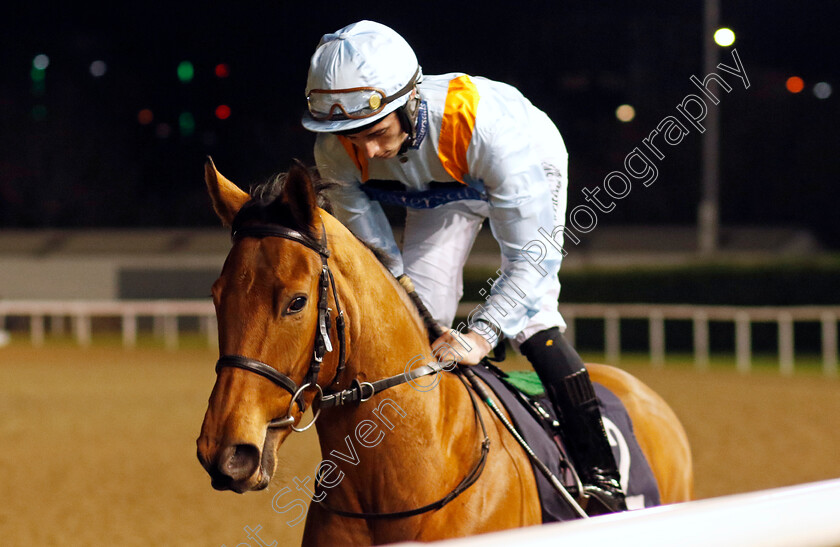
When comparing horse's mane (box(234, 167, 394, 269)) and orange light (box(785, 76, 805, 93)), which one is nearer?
horse's mane (box(234, 167, 394, 269))

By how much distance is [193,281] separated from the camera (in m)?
16.6

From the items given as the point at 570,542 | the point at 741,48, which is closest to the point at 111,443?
the point at 570,542

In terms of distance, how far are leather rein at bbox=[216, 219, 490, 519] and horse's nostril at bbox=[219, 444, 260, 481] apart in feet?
0.26

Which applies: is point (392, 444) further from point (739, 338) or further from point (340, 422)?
point (739, 338)

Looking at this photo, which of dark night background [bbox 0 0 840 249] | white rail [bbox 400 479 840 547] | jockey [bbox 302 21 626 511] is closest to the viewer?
white rail [bbox 400 479 840 547]

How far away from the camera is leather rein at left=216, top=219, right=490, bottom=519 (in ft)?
5.57

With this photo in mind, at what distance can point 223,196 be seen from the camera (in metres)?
1.93

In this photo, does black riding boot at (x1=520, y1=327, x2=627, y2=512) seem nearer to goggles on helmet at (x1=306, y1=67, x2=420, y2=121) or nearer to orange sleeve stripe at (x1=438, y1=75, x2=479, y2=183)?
orange sleeve stripe at (x1=438, y1=75, x2=479, y2=183)

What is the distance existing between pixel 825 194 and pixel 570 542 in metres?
19.4

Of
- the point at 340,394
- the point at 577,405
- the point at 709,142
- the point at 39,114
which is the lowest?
the point at 577,405

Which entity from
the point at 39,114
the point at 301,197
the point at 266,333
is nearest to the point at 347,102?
the point at 301,197

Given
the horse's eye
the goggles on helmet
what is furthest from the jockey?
the horse's eye

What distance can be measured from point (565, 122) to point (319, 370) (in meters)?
17.4

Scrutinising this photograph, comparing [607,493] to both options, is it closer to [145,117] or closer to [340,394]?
[340,394]
